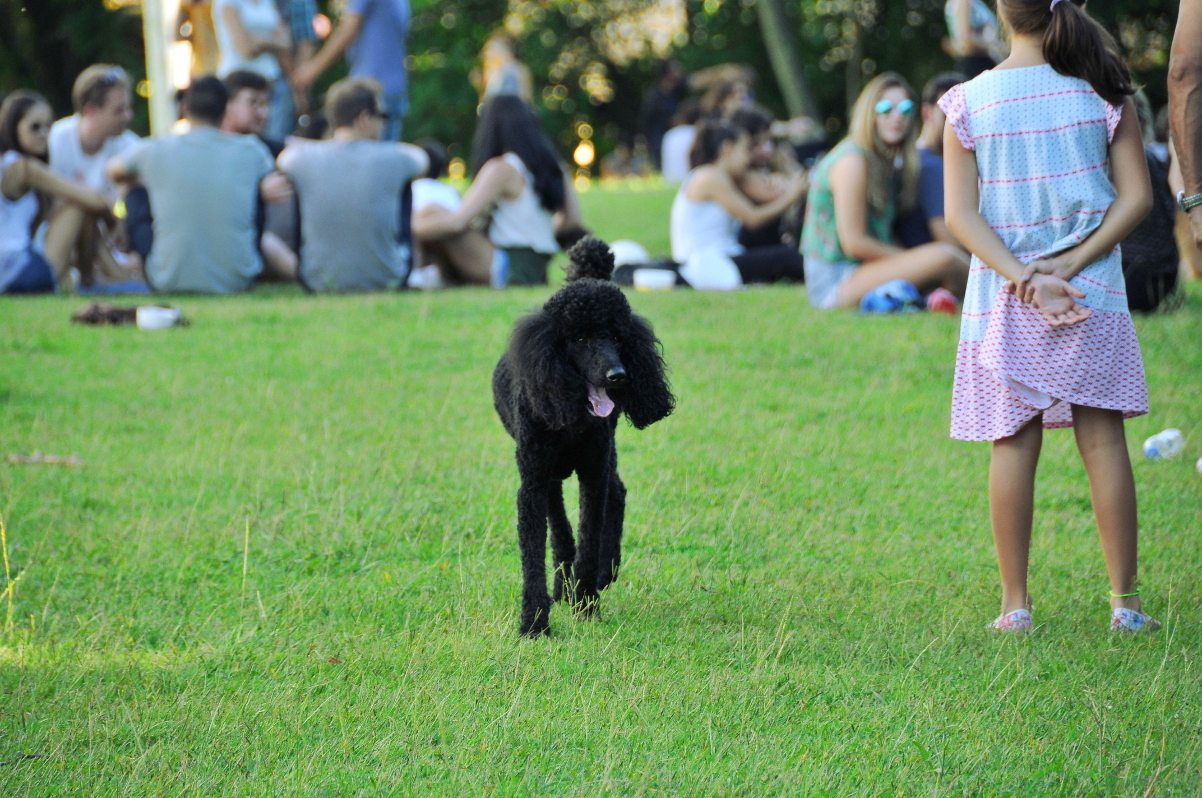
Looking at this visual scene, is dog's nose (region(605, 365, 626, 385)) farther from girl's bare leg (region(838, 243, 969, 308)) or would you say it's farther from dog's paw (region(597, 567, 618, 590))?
girl's bare leg (region(838, 243, 969, 308))

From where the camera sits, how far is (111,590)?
4660mm

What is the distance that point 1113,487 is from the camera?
4.12m

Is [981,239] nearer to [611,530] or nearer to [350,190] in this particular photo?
[611,530]

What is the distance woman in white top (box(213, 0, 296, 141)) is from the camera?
500 inches

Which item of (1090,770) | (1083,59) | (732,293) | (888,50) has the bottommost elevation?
(1090,770)

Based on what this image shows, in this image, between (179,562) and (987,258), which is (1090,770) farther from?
(179,562)

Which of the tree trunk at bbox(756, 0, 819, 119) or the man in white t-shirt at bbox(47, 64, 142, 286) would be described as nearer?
the man in white t-shirt at bbox(47, 64, 142, 286)

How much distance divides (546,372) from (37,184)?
28.6ft

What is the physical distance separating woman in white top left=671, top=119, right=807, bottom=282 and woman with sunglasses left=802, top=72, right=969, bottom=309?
1.66 m

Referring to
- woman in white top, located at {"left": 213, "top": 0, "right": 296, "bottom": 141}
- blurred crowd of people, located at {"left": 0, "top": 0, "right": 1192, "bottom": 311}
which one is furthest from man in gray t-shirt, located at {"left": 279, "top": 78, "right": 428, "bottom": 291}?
woman in white top, located at {"left": 213, "top": 0, "right": 296, "bottom": 141}

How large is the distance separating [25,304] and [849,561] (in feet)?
26.0

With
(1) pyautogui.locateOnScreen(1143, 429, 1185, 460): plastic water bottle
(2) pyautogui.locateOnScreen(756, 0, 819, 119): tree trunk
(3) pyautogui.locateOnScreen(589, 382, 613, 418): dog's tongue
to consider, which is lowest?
(1) pyautogui.locateOnScreen(1143, 429, 1185, 460): plastic water bottle

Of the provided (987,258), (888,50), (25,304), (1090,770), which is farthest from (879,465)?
(888,50)

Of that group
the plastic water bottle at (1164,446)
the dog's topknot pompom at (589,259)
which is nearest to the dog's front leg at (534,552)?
the dog's topknot pompom at (589,259)
